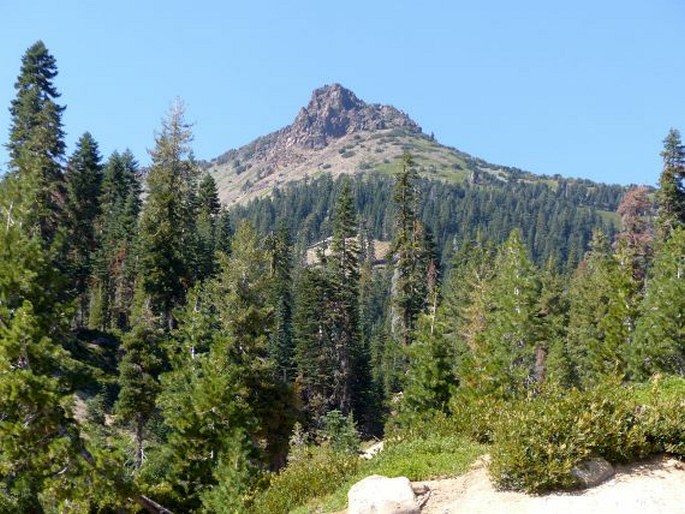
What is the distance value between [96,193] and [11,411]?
46883 millimetres

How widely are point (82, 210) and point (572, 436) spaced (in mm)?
56063

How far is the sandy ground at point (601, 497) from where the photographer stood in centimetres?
1284

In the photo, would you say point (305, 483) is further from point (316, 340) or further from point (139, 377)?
point (316, 340)

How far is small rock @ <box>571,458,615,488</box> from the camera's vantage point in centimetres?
1373

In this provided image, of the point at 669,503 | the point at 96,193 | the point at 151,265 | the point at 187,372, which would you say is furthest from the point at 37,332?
the point at 96,193

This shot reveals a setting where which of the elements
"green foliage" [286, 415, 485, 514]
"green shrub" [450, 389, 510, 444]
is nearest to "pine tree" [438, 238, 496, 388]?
"green shrub" [450, 389, 510, 444]

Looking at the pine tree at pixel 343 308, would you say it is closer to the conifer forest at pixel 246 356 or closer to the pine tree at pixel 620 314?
the conifer forest at pixel 246 356

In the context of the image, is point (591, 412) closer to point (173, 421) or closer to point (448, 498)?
point (448, 498)

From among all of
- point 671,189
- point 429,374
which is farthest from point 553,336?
point 429,374

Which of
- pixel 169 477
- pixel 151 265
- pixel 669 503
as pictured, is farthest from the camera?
pixel 151 265

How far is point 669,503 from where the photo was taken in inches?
505

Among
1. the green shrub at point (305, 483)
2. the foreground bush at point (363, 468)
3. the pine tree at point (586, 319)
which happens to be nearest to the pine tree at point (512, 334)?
the foreground bush at point (363, 468)

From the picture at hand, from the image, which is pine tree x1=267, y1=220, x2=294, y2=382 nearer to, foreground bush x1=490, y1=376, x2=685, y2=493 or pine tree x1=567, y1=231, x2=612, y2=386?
pine tree x1=567, y1=231, x2=612, y2=386

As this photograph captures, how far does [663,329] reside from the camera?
3522cm
